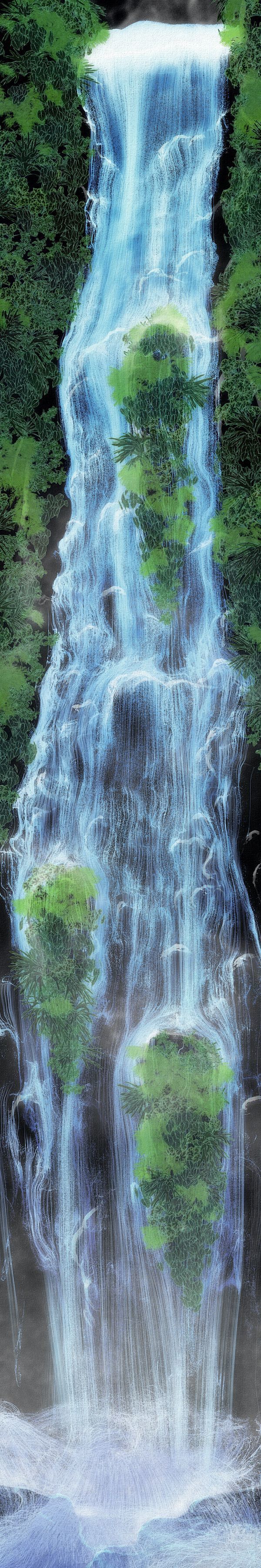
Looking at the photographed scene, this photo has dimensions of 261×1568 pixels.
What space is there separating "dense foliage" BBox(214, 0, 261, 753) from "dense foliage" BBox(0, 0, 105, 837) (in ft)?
1.08

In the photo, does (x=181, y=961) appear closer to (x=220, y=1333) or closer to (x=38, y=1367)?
(x=220, y=1333)

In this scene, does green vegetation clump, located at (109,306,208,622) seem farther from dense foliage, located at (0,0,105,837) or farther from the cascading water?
dense foliage, located at (0,0,105,837)

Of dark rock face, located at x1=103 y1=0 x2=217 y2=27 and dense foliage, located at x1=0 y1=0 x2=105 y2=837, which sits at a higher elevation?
dark rock face, located at x1=103 y1=0 x2=217 y2=27

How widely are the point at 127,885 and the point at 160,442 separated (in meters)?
1.01

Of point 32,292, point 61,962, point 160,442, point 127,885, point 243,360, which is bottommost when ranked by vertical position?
point 61,962

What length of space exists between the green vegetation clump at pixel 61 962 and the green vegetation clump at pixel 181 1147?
15 centimetres

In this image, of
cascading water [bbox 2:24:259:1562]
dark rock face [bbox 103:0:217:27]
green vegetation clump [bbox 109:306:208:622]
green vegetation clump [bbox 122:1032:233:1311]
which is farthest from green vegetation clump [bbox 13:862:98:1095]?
dark rock face [bbox 103:0:217:27]

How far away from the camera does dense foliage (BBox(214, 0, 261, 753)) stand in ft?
6.73

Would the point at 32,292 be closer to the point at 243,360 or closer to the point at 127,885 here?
the point at 243,360

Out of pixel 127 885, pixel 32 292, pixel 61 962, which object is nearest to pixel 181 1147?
pixel 61 962

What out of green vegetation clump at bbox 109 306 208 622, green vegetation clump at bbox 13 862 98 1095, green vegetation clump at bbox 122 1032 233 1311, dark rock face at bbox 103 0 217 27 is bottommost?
green vegetation clump at bbox 122 1032 233 1311

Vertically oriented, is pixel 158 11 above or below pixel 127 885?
above

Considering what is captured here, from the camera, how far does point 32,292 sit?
6.91 ft

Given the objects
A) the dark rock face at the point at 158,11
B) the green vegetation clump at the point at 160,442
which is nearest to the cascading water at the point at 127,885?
the green vegetation clump at the point at 160,442
